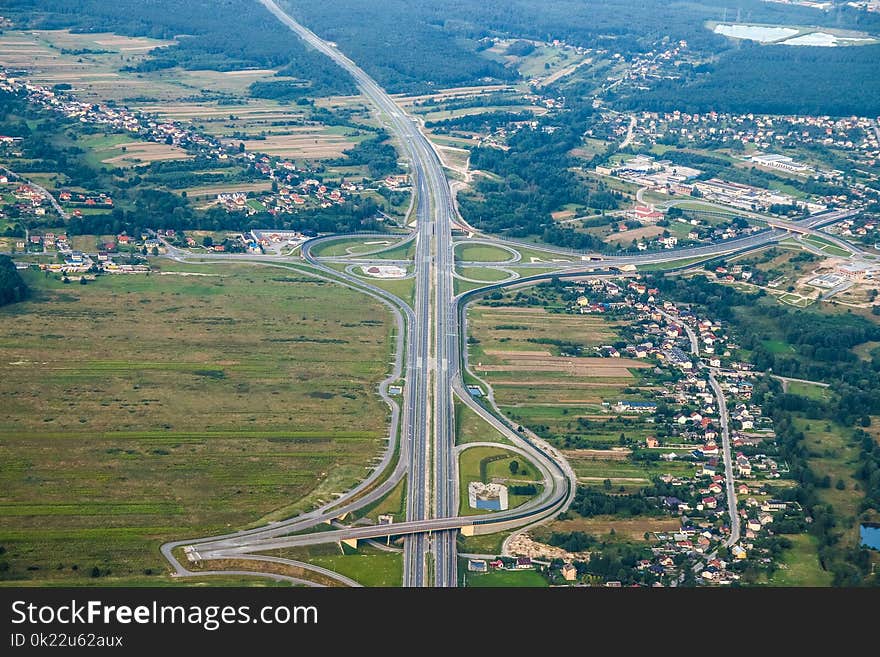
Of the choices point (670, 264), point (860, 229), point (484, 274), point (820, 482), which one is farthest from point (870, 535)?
point (860, 229)

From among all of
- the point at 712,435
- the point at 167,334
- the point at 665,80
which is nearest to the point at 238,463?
the point at 167,334

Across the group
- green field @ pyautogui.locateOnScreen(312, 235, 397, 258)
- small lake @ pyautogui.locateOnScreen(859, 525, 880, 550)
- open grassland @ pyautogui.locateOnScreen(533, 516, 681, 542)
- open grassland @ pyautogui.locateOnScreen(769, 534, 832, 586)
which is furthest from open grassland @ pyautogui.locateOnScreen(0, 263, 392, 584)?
small lake @ pyautogui.locateOnScreen(859, 525, 880, 550)

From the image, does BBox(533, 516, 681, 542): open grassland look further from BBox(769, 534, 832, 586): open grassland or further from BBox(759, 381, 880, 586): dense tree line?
BBox(759, 381, 880, 586): dense tree line

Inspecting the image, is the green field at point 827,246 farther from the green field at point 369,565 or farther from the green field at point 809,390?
the green field at point 369,565

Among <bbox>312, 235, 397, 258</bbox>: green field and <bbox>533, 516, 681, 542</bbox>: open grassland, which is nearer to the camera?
<bbox>533, 516, 681, 542</bbox>: open grassland

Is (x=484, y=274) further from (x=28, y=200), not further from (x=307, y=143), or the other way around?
(x=307, y=143)
